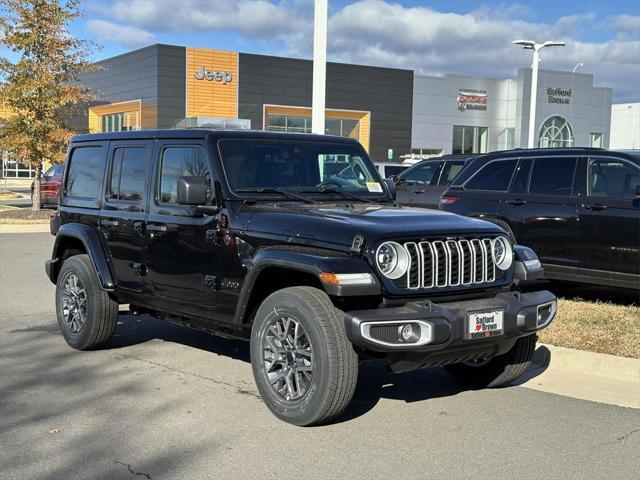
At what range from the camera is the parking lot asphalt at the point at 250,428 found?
4.11m

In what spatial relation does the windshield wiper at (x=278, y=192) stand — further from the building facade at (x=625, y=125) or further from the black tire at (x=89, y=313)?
the building facade at (x=625, y=125)

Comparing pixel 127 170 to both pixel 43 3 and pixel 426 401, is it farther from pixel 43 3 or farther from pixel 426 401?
pixel 43 3

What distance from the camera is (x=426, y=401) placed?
5.46 metres

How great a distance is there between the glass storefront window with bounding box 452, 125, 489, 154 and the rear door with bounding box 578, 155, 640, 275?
1723 inches

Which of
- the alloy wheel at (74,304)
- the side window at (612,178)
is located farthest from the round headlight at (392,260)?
the side window at (612,178)

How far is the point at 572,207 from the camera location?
8414 mm

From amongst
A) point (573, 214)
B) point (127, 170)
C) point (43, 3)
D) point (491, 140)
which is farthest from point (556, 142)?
point (127, 170)

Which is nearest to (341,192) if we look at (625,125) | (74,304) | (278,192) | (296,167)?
(296,167)

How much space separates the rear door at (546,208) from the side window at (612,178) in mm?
231

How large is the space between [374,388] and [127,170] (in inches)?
114

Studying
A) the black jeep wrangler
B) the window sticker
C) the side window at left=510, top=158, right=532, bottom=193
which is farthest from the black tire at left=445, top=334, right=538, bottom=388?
the side window at left=510, top=158, right=532, bottom=193

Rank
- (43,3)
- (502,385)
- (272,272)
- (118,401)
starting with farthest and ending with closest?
(43,3)
(502,385)
(118,401)
(272,272)

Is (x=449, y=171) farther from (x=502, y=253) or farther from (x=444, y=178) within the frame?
(x=502, y=253)

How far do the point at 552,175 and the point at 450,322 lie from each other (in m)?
5.14
